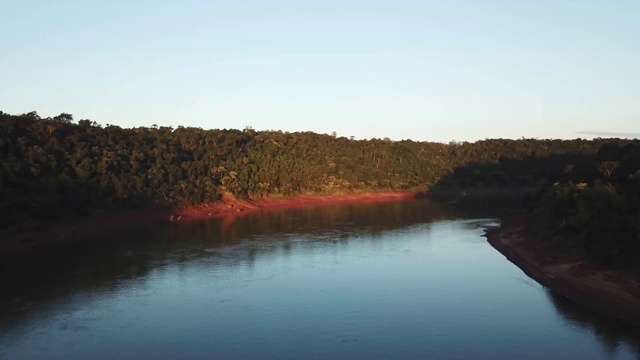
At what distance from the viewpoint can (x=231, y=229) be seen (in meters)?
55.4

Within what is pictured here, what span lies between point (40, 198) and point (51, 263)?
12.5 metres

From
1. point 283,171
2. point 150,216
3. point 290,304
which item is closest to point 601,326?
point 290,304

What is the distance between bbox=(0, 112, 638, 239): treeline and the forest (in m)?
0.18

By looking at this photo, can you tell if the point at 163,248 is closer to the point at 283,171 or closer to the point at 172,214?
the point at 172,214

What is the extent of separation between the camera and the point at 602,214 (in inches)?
1215

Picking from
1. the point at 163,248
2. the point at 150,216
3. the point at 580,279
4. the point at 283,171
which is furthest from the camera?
the point at 283,171

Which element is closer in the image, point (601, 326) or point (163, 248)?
point (601, 326)

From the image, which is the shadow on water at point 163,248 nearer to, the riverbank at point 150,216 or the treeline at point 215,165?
the riverbank at point 150,216

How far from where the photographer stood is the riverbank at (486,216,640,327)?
82.0ft

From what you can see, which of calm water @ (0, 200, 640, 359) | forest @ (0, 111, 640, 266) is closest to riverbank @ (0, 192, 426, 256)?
forest @ (0, 111, 640, 266)

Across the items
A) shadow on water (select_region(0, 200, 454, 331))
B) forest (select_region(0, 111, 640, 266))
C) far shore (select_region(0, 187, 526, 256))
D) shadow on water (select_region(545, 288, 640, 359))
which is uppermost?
forest (select_region(0, 111, 640, 266))

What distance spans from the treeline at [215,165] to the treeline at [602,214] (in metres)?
3.68

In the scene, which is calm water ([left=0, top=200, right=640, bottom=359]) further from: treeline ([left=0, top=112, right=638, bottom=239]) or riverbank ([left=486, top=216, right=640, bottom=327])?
treeline ([left=0, top=112, right=638, bottom=239])

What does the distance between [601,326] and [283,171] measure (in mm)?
70004
